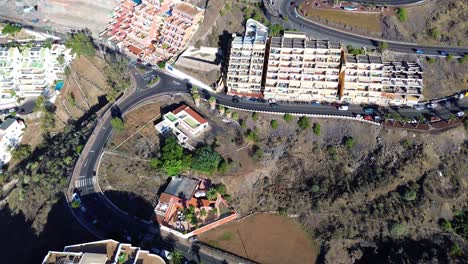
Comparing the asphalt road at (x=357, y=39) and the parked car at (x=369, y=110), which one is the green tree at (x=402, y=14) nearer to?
the asphalt road at (x=357, y=39)

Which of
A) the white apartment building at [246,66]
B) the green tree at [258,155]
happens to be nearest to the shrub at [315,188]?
the green tree at [258,155]

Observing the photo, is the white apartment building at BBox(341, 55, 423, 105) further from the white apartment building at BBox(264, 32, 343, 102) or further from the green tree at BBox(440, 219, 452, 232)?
the green tree at BBox(440, 219, 452, 232)

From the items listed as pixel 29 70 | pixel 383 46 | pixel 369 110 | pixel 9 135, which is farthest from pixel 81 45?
pixel 383 46

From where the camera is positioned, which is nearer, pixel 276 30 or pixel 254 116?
pixel 254 116

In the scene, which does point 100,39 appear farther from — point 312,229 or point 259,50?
point 312,229

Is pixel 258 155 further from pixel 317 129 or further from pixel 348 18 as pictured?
pixel 348 18
